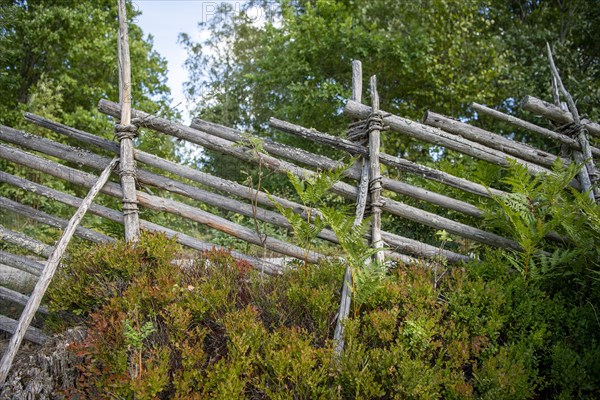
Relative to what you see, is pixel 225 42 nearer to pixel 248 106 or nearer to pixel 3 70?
pixel 248 106

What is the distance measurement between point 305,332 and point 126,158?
2325 millimetres

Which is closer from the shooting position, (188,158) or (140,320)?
(140,320)

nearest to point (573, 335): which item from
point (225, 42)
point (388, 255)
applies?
point (388, 255)

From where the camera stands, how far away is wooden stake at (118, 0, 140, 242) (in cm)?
409

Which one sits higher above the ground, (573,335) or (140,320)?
(573,335)

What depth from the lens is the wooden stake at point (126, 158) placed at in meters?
4.09

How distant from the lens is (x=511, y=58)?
40.0 feet

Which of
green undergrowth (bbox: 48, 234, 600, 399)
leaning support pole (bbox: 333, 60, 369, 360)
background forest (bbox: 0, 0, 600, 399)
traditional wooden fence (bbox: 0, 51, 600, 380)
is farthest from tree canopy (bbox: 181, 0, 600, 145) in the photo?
green undergrowth (bbox: 48, 234, 600, 399)

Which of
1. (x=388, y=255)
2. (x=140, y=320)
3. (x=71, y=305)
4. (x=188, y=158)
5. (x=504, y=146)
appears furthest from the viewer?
(x=188, y=158)

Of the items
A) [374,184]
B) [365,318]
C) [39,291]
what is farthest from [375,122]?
[39,291]

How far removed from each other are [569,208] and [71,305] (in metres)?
3.56

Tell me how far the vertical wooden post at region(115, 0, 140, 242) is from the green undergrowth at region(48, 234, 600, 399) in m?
0.56

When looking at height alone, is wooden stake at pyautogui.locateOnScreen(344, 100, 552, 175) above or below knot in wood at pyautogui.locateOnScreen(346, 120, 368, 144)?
above

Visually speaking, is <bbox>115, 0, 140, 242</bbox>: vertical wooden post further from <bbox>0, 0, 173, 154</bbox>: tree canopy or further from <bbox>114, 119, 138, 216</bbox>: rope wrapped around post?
<bbox>0, 0, 173, 154</bbox>: tree canopy
